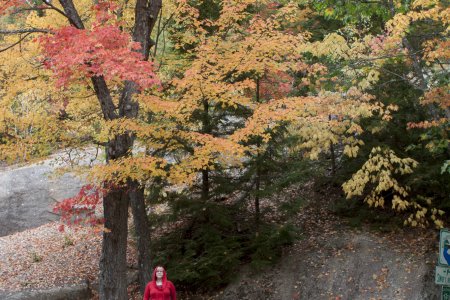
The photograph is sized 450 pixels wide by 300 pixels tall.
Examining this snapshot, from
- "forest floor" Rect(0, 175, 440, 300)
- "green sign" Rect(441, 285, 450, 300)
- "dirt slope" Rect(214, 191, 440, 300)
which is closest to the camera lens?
"green sign" Rect(441, 285, 450, 300)

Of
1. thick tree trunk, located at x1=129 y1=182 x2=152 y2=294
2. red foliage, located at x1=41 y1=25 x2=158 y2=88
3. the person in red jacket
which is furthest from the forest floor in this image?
red foliage, located at x1=41 y1=25 x2=158 y2=88

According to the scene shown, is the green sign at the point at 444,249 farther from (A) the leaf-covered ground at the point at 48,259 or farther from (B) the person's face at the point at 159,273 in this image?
(A) the leaf-covered ground at the point at 48,259

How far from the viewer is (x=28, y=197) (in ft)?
75.4

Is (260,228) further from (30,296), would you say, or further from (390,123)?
(30,296)

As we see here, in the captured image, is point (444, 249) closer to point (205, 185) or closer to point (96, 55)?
point (96, 55)

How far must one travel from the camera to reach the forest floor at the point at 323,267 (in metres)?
11.6

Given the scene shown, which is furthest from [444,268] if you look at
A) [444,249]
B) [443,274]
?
[444,249]

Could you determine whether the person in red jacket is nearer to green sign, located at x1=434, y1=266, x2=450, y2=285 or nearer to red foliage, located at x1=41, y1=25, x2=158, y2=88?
red foliage, located at x1=41, y1=25, x2=158, y2=88

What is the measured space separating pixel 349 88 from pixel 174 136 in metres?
4.63

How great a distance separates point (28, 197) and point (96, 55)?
55.5ft

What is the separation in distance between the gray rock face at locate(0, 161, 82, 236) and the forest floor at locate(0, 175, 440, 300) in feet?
16.3

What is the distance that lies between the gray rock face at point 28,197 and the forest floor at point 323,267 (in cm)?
498

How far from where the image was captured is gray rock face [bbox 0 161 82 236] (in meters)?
22.0

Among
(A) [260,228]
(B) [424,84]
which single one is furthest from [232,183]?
(B) [424,84]
